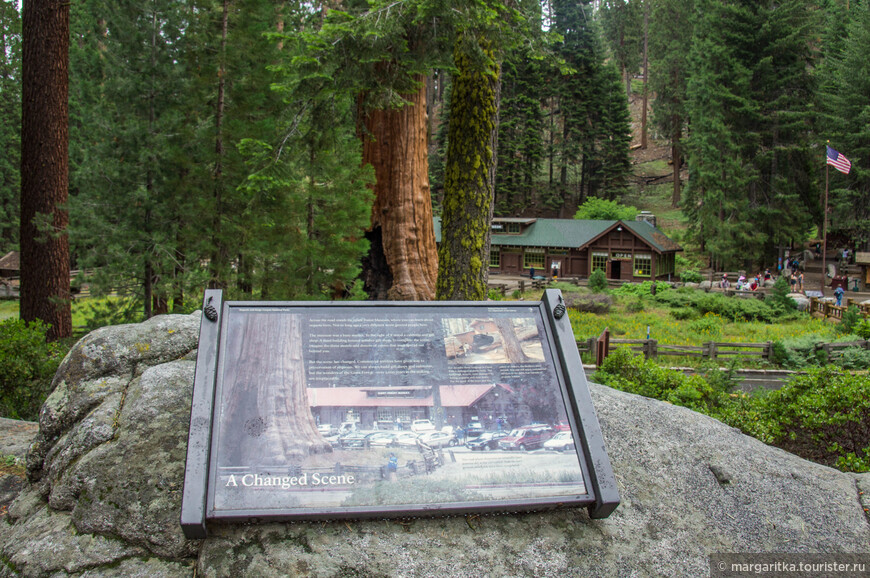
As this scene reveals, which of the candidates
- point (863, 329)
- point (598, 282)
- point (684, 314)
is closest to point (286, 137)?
point (863, 329)

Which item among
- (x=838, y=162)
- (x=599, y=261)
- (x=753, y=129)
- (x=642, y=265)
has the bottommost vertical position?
(x=642, y=265)

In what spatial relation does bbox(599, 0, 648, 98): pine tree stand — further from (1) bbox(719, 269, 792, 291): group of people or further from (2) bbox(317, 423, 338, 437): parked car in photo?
(2) bbox(317, 423, 338, 437): parked car in photo

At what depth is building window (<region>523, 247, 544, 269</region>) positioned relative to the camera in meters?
42.5

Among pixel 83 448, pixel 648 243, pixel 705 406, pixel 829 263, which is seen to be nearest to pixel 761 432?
pixel 705 406

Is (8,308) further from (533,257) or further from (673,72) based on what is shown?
(673,72)

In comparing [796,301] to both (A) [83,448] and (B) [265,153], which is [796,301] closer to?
(B) [265,153]

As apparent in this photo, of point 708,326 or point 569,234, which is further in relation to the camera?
point 569,234

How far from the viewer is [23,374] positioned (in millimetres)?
7430

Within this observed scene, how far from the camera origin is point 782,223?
39781mm

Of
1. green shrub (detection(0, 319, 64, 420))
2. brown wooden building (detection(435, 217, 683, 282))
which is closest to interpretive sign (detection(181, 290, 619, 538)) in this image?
green shrub (detection(0, 319, 64, 420))

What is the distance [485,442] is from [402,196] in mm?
7434

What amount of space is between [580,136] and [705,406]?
48.2 meters

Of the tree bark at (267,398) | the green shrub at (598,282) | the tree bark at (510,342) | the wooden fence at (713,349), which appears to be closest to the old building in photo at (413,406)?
the tree bark at (267,398)

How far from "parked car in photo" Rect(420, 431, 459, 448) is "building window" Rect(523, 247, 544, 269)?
39.7 metres
